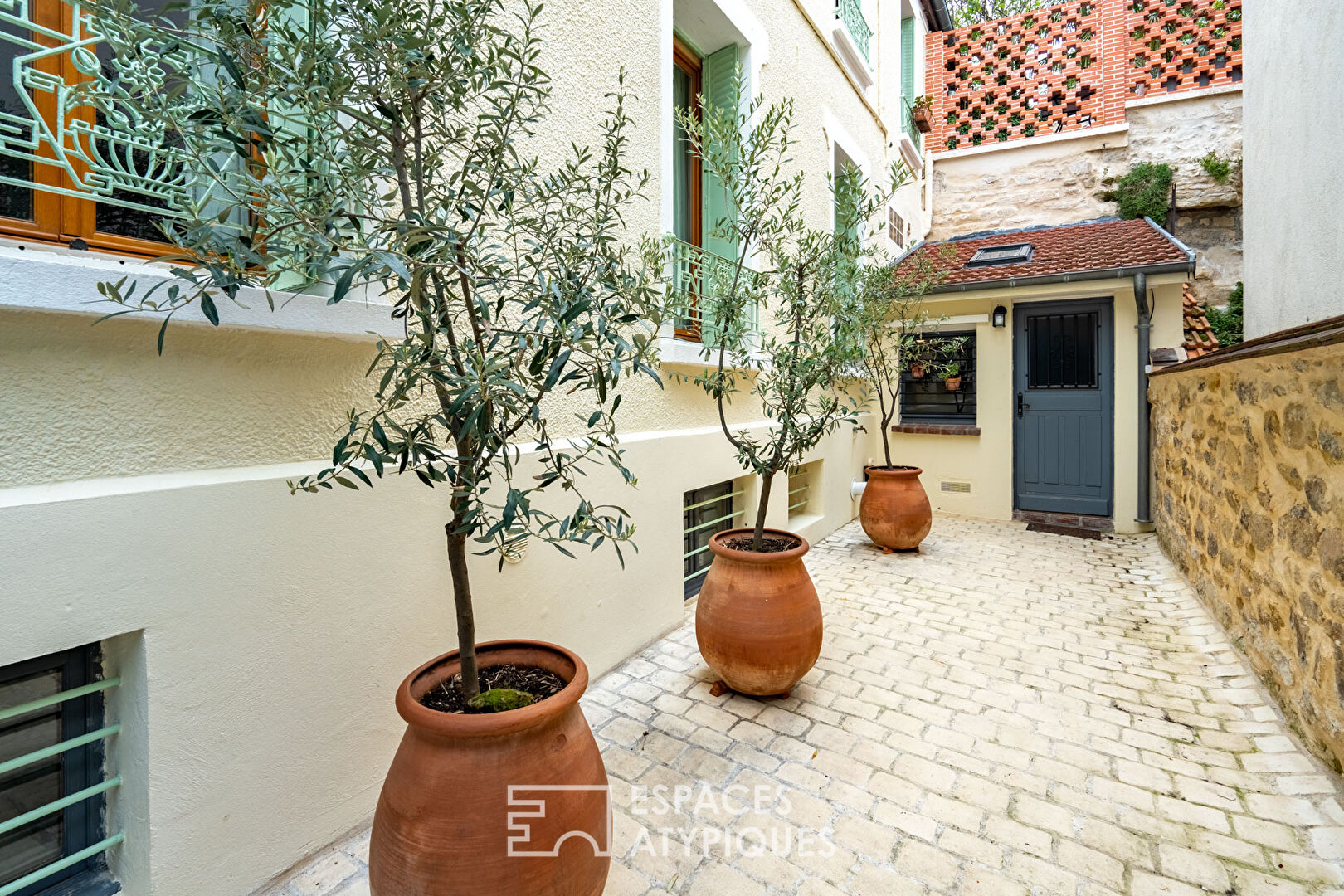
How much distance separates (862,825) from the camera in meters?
2.13

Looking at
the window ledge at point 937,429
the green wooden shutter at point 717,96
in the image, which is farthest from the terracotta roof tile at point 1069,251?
the green wooden shutter at point 717,96

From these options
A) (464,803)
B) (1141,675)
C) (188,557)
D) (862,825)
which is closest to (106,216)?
(188,557)

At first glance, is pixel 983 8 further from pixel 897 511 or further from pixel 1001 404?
pixel 897 511

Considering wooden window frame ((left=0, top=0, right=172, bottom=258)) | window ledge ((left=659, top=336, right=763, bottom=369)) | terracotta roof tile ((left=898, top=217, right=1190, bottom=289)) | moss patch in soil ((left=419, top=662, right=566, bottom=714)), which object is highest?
terracotta roof tile ((left=898, top=217, right=1190, bottom=289))

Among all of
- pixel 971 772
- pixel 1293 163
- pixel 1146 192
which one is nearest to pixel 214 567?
pixel 971 772

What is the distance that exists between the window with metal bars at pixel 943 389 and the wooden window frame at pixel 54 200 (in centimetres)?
732

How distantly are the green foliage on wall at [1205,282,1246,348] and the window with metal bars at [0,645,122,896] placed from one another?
39.7 ft

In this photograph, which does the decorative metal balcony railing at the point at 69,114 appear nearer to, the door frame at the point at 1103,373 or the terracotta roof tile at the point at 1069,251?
the terracotta roof tile at the point at 1069,251

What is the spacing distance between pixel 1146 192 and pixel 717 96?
29.0 feet

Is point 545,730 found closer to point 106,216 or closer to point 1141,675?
point 106,216

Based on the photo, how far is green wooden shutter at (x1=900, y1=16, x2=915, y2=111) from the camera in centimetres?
953

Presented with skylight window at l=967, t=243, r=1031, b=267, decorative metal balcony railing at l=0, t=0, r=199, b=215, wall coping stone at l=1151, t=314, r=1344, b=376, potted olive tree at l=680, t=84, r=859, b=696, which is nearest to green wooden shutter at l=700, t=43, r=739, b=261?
potted olive tree at l=680, t=84, r=859, b=696

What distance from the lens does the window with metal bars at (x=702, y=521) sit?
4445mm

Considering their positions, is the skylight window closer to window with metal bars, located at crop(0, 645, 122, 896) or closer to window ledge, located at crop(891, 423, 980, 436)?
window ledge, located at crop(891, 423, 980, 436)
